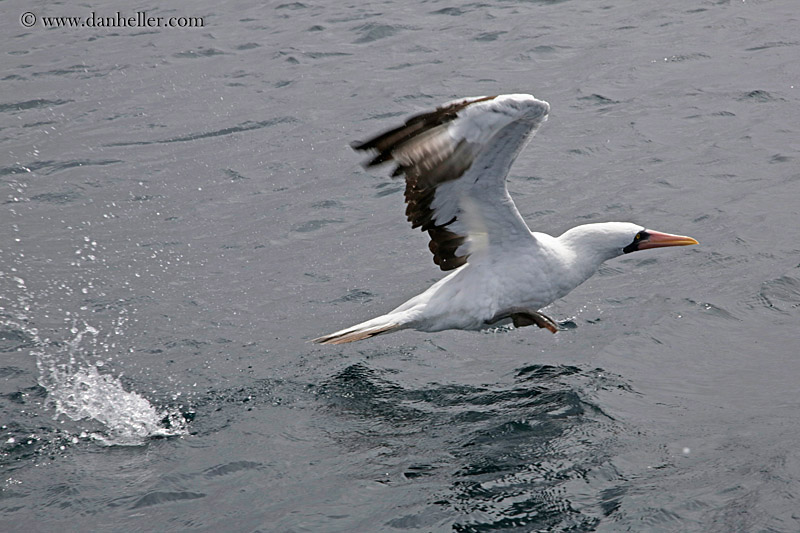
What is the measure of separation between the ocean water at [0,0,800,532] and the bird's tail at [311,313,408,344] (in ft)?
1.08

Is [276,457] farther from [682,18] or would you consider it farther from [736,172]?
[682,18]

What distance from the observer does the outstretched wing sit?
5527mm

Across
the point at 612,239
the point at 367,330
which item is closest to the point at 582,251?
the point at 612,239

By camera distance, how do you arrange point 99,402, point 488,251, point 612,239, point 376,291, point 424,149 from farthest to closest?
1. point 376,291
2. point 612,239
3. point 488,251
4. point 99,402
5. point 424,149

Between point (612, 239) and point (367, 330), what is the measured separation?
1.96 m

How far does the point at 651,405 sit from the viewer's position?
20.5 feet

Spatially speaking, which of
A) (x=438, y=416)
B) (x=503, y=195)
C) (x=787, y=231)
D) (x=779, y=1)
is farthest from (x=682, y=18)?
(x=438, y=416)

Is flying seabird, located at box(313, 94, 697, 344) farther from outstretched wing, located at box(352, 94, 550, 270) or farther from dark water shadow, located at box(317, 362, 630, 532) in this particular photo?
dark water shadow, located at box(317, 362, 630, 532)

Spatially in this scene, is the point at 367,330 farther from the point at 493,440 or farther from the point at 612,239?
the point at 612,239

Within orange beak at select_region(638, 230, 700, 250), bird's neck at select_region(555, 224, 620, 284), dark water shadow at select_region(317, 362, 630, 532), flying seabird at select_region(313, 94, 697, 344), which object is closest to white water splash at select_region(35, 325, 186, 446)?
dark water shadow at select_region(317, 362, 630, 532)

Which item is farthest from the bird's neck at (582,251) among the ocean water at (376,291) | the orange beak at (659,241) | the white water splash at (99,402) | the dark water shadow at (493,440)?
the white water splash at (99,402)

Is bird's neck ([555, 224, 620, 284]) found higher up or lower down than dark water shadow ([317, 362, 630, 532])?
higher up

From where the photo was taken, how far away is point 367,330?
21.8 ft

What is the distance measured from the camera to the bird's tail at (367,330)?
6594 millimetres
